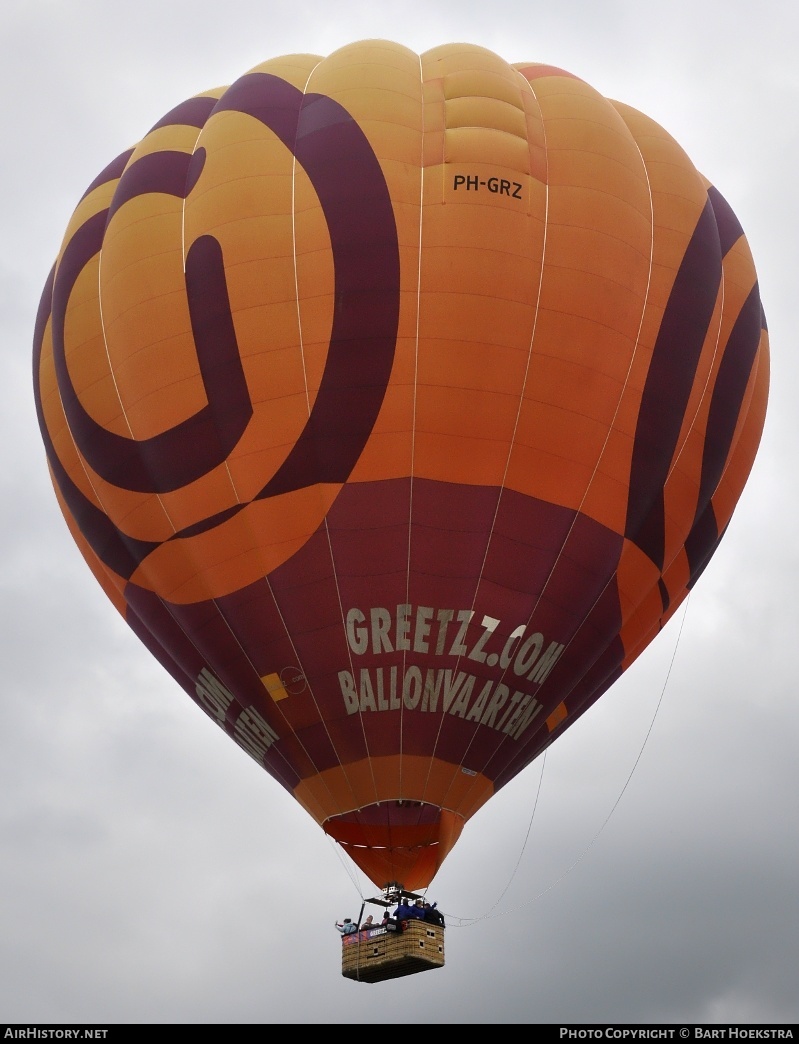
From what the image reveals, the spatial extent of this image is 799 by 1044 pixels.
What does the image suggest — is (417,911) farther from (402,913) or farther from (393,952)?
(393,952)

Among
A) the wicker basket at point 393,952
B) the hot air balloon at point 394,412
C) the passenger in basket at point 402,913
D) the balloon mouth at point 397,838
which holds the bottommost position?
the wicker basket at point 393,952

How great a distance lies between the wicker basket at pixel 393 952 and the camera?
19812 mm

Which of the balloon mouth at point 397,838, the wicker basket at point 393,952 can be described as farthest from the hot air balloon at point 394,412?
the wicker basket at point 393,952

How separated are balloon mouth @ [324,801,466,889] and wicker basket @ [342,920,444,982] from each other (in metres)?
0.60

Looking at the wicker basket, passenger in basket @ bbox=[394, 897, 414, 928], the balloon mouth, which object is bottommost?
the wicker basket

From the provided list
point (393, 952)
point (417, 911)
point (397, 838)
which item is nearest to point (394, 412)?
point (397, 838)

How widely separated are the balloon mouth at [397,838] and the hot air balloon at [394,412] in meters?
0.03

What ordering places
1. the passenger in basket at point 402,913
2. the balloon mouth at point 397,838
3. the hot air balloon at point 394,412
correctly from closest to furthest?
the hot air balloon at point 394,412 < the passenger in basket at point 402,913 < the balloon mouth at point 397,838

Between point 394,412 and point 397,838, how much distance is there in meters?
4.36

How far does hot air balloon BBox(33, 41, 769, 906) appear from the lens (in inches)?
778

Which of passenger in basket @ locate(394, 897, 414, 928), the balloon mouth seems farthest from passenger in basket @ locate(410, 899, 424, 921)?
the balloon mouth

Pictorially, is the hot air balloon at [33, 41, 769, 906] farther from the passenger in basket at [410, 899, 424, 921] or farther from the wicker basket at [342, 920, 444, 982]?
the wicker basket at [342, 920, 444, 982]

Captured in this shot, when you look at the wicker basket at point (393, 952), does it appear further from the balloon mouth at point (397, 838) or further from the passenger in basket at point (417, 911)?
the balloon mouth at point (397, 838)

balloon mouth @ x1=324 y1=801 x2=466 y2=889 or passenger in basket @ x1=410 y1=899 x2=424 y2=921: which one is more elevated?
balloon mouth @ x1=324 y1=801 x2=466 y2=889
